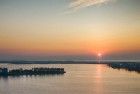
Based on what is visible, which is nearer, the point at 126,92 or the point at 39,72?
the point at 126,92

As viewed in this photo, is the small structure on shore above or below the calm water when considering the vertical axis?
above

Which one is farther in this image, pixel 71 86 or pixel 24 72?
pixel 24 72

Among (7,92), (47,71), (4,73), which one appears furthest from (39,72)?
(7,92)

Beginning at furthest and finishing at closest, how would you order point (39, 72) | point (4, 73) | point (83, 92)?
point (39, 72)
point (4, 73)
point (83, 92)

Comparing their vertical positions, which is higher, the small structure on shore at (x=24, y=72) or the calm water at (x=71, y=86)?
the small structure on shore at (x=24, y=72)

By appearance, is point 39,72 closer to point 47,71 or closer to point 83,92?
point 47,71

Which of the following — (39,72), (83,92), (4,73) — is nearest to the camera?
(83,92)

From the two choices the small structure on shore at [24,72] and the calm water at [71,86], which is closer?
Result: the calm water at [71,86]

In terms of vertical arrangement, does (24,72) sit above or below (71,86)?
above

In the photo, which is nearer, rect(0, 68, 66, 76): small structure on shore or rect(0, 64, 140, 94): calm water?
rect(0, 64, 140, 94): calm water

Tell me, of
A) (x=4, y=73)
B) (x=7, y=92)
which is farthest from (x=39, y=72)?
(x=7, y=92)

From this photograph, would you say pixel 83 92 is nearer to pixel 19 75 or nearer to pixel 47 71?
pixel 19 75
